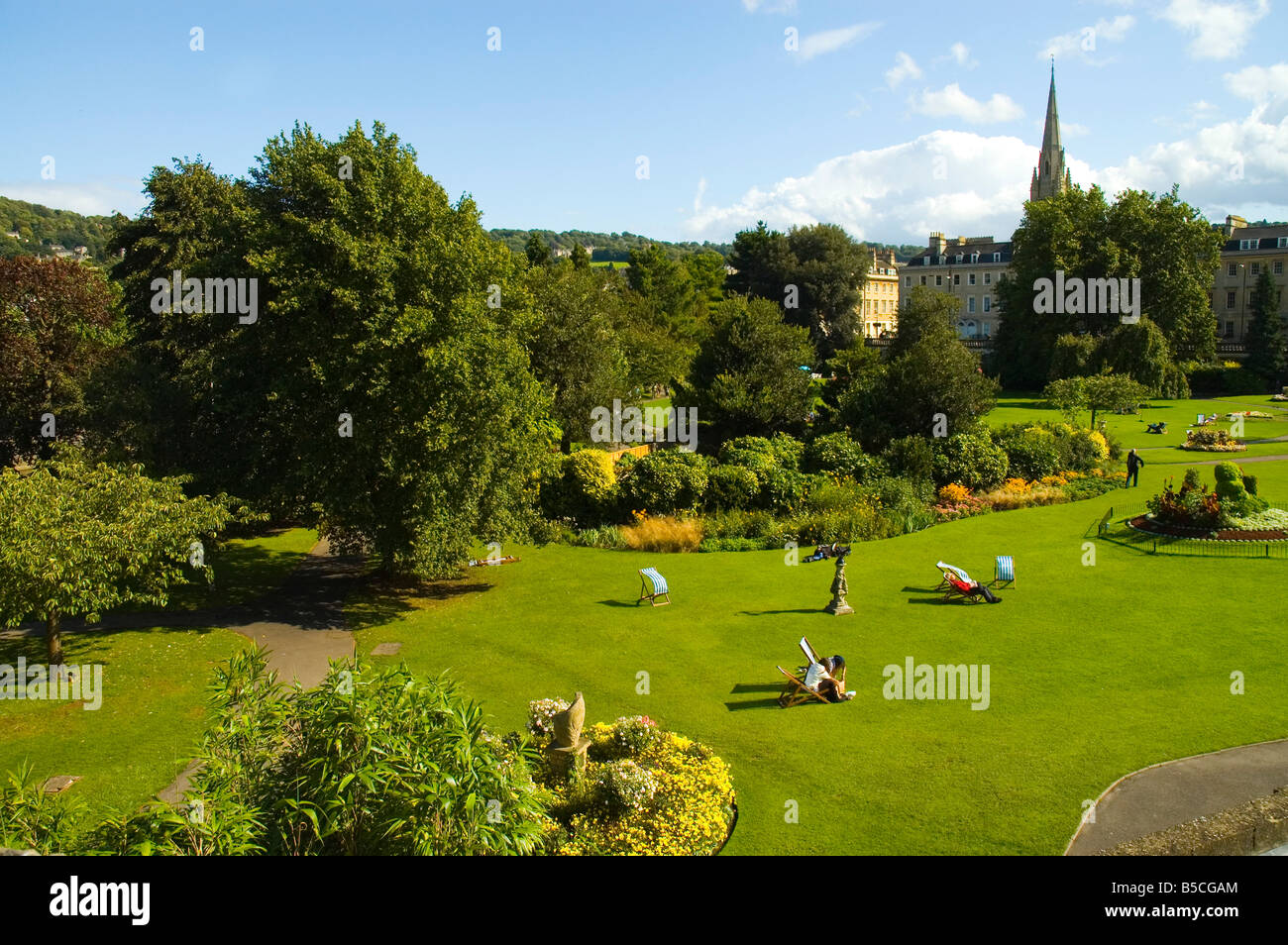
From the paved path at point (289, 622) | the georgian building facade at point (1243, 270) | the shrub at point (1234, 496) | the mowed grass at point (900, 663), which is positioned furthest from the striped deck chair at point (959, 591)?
the georgian building facade at point (1243, 270)

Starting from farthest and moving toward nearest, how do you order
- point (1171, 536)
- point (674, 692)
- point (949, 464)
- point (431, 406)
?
point (949, 464) → point (1171, 536) → point (431, 406) → point (674, 692)

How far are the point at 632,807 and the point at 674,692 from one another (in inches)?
236

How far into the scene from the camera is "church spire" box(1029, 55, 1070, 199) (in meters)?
124

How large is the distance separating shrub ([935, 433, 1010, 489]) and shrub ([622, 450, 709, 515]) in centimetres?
1014

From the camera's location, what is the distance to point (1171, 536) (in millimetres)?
27984

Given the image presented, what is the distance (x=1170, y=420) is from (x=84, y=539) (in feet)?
205

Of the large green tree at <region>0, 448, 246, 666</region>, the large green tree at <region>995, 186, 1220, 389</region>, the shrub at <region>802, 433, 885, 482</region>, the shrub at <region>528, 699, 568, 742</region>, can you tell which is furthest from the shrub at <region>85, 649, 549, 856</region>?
the large green tree at <region>995, 186, 1220, 389</region>

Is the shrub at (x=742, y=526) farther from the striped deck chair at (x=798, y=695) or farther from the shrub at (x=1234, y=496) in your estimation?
Answer: the shrub at (x=1234, y=496)

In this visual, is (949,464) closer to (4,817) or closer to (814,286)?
(4,817)

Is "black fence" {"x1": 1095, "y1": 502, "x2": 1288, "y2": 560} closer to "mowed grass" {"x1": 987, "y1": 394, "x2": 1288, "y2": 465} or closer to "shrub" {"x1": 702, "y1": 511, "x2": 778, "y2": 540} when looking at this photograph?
"shrub" {"x1": 702, "y1": 511, "x2": 778, "y2": 540}

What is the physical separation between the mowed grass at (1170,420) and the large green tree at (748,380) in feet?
43.2

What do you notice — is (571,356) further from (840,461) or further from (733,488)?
(840,461)

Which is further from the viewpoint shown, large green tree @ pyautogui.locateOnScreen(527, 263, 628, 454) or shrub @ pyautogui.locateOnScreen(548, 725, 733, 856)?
large green tree @ pyautogui.locateOnScreen(527, 263, 628, 454)
